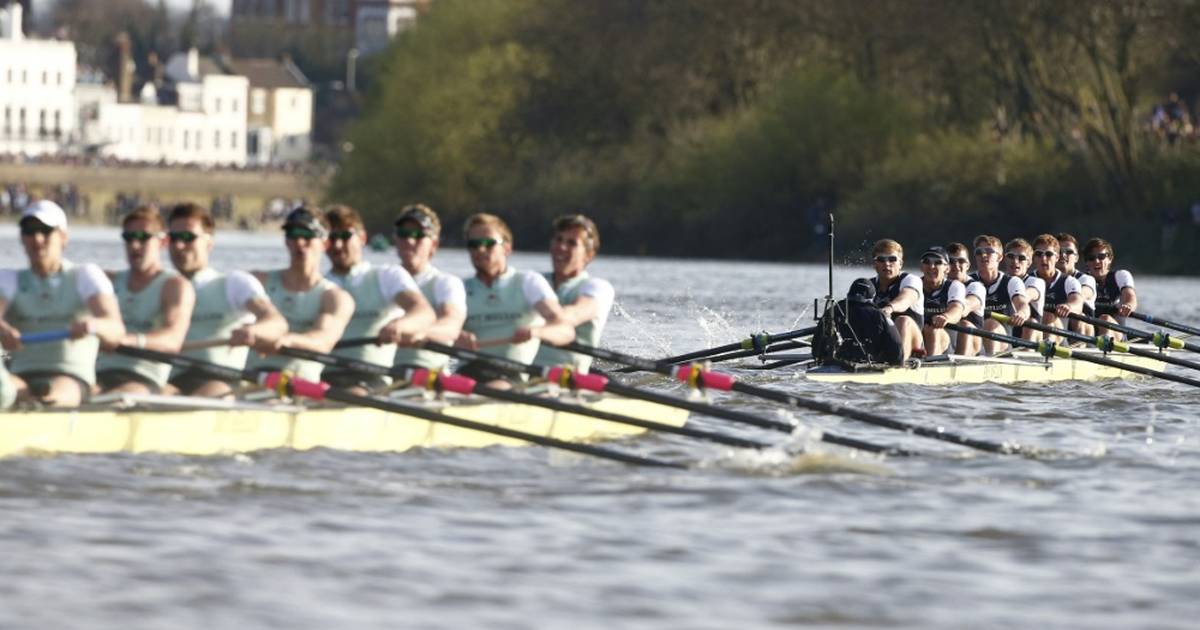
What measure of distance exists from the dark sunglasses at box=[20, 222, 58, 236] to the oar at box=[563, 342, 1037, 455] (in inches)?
121

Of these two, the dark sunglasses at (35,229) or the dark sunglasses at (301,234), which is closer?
the dark sunglasses at (35,229)

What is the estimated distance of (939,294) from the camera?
19.4 m

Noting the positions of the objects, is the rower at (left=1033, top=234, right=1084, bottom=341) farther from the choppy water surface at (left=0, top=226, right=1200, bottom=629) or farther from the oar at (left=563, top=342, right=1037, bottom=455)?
the oar at (left=563, top=342, right=1037, bottom=455)

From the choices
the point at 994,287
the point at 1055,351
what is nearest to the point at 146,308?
the point at 1055,351

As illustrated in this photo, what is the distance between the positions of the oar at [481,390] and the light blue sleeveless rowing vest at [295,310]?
0.92 ft

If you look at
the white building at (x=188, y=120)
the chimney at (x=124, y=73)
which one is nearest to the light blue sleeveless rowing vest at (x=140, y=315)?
the white building at (x=188, y=120)

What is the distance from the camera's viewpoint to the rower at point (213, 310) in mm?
13039

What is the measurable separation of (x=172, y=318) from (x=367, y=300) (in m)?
1.48

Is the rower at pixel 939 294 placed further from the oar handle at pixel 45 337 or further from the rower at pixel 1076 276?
the oar handle at pixel 45 337

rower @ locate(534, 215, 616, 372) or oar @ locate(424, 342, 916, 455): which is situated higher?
rower @ locate(534, 215, 616, 372)

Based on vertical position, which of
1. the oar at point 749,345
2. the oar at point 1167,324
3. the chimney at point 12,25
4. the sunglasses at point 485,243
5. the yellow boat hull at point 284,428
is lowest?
the yellow boat hull at point 284,428

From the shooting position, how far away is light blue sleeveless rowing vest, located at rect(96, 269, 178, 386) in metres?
13.0

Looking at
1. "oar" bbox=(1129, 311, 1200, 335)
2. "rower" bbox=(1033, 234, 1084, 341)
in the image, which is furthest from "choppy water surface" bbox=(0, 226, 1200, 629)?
"oar" bbox=(1129, 311, 1200, 335)

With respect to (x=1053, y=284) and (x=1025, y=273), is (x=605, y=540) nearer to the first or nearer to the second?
(x=1025, y=273)
